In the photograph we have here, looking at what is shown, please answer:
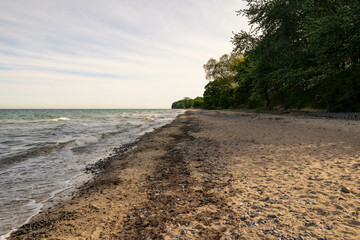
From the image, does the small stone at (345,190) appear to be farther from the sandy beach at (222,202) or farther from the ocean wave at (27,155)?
the ocean wave at (27,155)

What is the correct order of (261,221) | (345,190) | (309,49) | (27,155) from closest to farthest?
(261,221)
(345,190)
(27,155)
(309,49)

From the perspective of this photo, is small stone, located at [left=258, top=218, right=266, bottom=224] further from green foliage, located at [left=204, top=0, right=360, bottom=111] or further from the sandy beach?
green foliage, located at [left=204, top=0, right=360, bottom=111]

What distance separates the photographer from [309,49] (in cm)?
1970

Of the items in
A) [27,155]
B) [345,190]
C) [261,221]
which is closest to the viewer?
[261,221]

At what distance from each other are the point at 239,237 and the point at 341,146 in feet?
23.5

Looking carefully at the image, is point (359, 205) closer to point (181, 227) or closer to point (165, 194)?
point (181, 227)

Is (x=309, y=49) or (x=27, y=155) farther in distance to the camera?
(x=309, y=49)

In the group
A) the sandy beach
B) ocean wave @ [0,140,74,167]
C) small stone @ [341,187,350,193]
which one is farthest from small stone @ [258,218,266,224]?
ocean wave @ [0,140,74,167]

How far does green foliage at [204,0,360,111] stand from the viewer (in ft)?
53.1

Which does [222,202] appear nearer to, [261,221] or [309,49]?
[261,221]

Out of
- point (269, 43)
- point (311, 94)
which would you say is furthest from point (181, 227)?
point (311, 94)

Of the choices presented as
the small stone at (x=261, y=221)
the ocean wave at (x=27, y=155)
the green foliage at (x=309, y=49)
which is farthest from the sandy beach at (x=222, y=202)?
the green foliage at (x=309, y=49)

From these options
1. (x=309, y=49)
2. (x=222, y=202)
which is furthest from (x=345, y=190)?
(x=309, y=49)

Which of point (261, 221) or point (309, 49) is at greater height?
point (309, 49)
